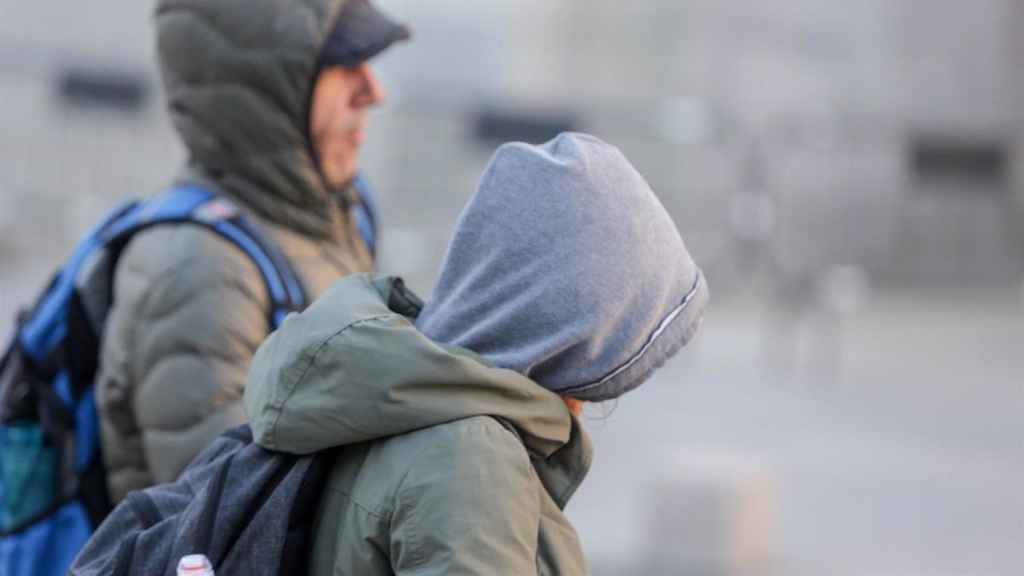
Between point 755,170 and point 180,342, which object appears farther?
point 755,170

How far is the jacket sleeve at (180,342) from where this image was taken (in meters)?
2.41

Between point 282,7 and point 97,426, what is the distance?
86 centimetres

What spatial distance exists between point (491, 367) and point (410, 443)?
14 centimetres

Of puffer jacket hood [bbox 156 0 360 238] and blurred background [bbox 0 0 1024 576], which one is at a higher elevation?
puffer jacket hood [bbox 156 0 360 238]

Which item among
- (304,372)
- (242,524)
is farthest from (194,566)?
(304,372)

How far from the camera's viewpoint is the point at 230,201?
2.70m

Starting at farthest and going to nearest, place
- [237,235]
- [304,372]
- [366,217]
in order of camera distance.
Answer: [366,217] < [237,235] < [304,372]

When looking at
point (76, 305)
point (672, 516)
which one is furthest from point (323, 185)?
point (672, 516)

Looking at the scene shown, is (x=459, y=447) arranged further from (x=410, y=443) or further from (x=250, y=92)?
(x=250, y=92)

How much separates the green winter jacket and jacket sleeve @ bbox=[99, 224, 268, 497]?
71 centimetres

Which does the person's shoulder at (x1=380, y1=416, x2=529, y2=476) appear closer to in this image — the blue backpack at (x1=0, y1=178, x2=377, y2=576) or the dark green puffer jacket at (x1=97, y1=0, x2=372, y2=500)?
the dark green puffer jacket at (x1=97, y1=0, x2=372, y2=500)

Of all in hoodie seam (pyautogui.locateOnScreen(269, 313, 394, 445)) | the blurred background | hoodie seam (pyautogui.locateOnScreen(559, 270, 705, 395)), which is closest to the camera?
hoodie seam (pyautogui.locateOnScreen(269, 313, 394, 445))

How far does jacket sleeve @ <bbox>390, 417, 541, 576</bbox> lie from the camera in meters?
1.54

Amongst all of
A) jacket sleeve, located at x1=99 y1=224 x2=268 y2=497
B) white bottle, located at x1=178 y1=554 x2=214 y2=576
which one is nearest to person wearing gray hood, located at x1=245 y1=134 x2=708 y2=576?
white bottle, located at x1=178 y1=554 x2=214 y2=576
